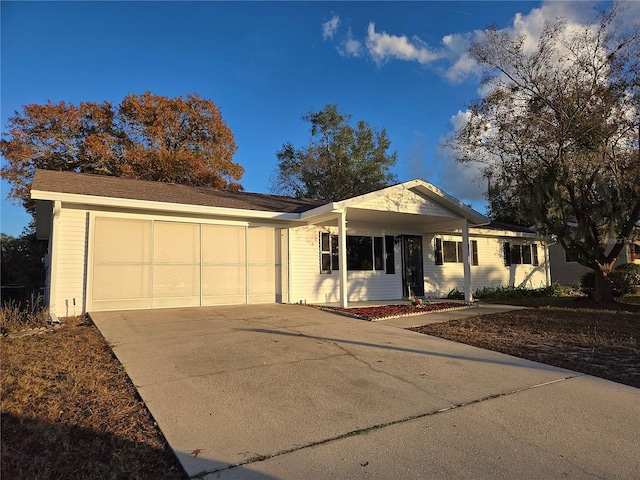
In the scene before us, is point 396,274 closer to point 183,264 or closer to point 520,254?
point 183,264

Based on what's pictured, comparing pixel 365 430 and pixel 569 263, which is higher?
pixel 569 263

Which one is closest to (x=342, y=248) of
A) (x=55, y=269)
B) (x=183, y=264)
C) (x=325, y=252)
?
(x=325, y=252)

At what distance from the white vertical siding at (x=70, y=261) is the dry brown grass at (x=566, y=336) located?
7.63 meters

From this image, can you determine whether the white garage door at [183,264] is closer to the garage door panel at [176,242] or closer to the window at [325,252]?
the garage door panel at [176,242]

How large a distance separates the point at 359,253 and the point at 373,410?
10.2 metres

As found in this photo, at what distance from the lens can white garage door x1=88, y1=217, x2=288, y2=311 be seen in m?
9.91

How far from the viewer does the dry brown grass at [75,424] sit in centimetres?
299

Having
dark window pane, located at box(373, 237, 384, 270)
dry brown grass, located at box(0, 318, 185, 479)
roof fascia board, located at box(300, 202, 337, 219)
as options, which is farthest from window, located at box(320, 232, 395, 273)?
dry brown grass, located at box(0, 318, 185, 479)

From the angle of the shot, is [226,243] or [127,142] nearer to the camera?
[226,243]

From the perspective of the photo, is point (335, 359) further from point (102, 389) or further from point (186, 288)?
point (186, 288)

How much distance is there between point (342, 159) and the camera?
2956cm

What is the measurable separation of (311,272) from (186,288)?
388 centimetres

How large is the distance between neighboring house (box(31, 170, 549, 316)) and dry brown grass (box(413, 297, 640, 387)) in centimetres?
328

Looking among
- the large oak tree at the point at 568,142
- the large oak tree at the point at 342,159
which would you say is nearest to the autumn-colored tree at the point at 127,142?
the large oak tree at the point at 342,159
